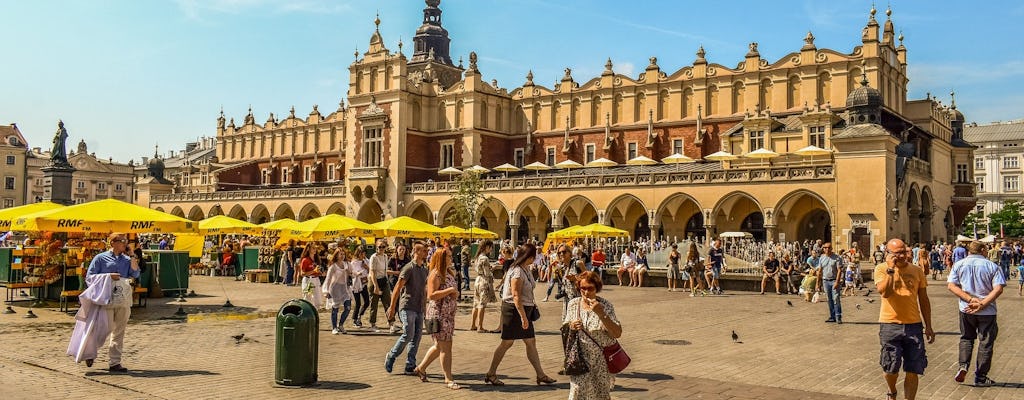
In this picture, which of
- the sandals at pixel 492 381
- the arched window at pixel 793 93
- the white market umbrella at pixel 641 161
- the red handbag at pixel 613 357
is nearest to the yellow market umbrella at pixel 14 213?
the sandals at pixel 492 381

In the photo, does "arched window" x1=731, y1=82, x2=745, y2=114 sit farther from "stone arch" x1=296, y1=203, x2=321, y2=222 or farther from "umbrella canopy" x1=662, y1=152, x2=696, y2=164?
"stone arch" x1=296, y1=203, x2=321, y2=222

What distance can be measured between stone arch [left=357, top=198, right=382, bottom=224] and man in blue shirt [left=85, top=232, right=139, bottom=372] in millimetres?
43917

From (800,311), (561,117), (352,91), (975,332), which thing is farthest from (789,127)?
(975,332)

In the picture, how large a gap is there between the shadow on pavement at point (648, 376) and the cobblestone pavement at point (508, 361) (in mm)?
24

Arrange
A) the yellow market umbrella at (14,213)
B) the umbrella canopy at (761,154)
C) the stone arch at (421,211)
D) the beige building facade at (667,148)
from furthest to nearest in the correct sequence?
the stone arch at (421,211) < the umbrella canopy at (761,154) < the beige building facade at (667,148) < the yellow market umbrella at (14,213)

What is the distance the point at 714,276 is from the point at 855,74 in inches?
956

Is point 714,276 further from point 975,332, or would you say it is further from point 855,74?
point 855,74

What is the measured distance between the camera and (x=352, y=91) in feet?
189

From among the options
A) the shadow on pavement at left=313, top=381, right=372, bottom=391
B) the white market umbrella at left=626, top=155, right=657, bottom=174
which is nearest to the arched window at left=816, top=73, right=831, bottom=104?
the white market umbrella at left=626, top=155, right=657, bottom=174

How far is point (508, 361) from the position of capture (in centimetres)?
1082

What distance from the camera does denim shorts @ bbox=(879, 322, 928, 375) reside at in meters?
7.77

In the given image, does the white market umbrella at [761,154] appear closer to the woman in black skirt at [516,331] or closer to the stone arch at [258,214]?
the woman in black skirt at [516,331]

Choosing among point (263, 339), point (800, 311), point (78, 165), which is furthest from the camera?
point (78, 165)

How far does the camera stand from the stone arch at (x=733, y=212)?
40.1 metres
